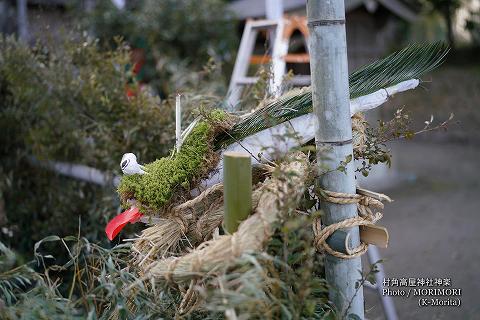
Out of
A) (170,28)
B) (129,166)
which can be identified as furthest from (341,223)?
(170,28)

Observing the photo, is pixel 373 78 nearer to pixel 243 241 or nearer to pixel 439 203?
pixel 243 241

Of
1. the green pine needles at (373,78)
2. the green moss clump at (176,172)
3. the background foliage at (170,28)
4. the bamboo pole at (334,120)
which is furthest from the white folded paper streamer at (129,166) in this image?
the background foliage at (170,28)

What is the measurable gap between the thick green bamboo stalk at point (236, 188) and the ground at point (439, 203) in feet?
3.75

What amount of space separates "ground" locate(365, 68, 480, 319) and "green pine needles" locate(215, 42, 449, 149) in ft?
1.53

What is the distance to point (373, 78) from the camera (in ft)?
6.74

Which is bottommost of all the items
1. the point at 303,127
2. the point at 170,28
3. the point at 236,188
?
the point at 236,188

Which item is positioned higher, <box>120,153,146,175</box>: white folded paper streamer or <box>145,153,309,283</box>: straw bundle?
<box>120,153,146,175</box>: white folded paper streamer

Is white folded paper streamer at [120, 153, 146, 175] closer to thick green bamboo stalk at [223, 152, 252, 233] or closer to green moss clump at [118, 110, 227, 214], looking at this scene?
green moss clump at [118, 110, 227, 214]

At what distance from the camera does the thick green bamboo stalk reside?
1.74m

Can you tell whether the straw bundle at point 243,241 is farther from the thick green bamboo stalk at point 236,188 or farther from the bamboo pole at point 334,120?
the bamboo pole at point 334,120

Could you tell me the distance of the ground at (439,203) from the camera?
4180mm

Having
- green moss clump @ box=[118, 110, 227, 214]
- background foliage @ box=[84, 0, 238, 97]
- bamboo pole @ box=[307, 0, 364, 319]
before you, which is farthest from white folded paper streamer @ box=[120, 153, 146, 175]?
background foliage @ box=[84, 0, 238, 97]

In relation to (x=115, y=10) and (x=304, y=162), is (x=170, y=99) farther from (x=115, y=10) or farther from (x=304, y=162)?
(x=115, y=10)

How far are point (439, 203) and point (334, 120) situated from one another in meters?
5.75
